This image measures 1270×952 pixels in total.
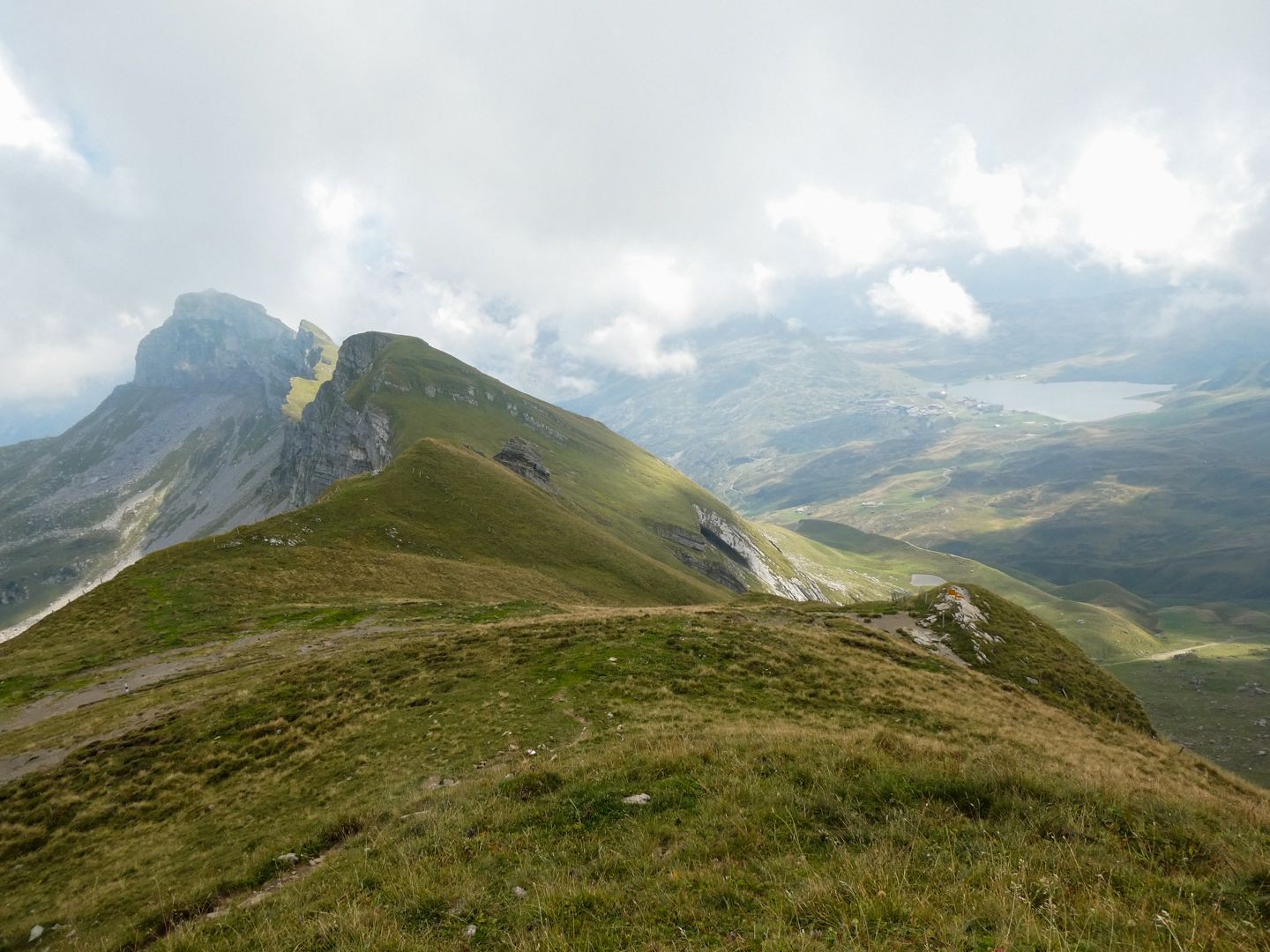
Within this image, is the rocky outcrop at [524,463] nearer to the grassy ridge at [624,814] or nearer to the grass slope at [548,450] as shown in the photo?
the grass slope at [548,450]

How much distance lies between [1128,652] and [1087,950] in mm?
230710

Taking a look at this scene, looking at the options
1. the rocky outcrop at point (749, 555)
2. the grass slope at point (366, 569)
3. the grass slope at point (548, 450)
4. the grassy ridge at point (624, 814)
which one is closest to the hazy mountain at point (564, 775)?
the grassy ridge at point (624, 814)

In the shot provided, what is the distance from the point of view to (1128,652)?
6747 inches

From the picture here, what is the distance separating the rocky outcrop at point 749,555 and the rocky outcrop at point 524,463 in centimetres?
6688

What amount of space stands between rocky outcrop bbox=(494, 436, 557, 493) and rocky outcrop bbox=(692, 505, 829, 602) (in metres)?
66.9

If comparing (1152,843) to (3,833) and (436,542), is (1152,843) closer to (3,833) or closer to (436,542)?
(3,833)

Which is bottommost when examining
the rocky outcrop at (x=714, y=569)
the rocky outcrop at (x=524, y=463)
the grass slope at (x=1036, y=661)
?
the rocky outcrop at (x=714, y=569)

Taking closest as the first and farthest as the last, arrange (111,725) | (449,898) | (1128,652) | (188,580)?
(449,898) < (111,725) < (188,580) < (1128,652)

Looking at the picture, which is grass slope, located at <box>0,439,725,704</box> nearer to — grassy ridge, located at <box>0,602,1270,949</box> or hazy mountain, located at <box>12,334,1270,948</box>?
hazy mountain, located at <box>12,334,1270,948</box>

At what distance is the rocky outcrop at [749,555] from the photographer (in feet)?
562

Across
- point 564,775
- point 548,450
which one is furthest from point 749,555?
point 564,775

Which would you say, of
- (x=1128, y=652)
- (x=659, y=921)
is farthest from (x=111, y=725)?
(x=1128, y=652)

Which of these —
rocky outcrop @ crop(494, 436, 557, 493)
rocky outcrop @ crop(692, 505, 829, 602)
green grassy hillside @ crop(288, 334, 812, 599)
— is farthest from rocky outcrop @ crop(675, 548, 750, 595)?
rocky outcrop @ crop(494, 436, 557, 493)

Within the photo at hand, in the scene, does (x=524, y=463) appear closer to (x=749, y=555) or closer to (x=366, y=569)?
(x=366, y=569)
